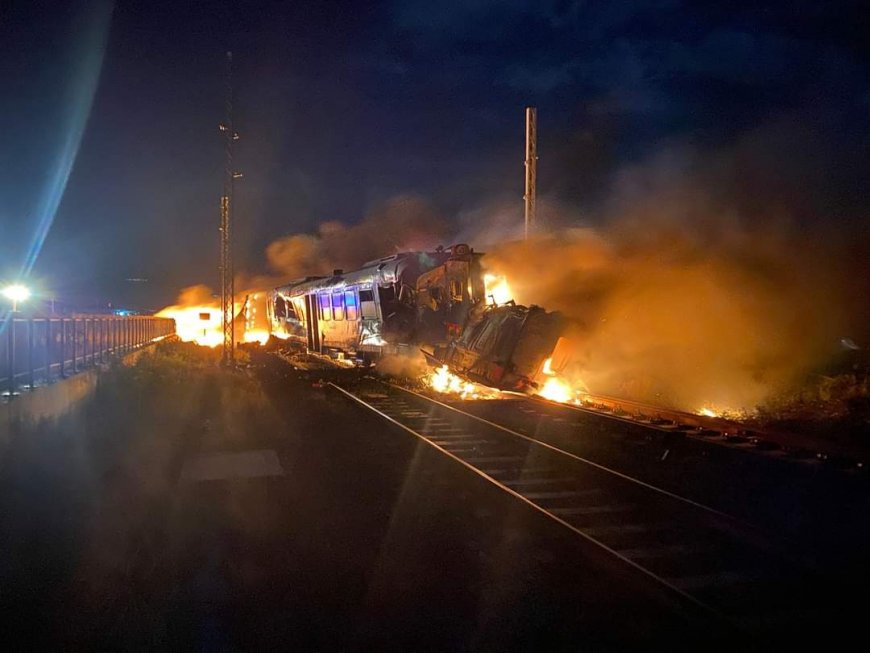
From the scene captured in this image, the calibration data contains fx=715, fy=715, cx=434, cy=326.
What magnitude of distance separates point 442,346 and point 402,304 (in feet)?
6.34

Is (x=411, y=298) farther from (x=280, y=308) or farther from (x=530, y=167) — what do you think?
(x=280, y=308)

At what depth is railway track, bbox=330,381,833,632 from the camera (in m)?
5.02

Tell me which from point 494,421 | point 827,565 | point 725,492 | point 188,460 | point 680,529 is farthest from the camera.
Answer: point 494,421

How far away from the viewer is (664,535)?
655cm

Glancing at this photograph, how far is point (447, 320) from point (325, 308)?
9.27m

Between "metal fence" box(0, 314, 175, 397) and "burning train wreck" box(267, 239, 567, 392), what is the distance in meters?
7.31

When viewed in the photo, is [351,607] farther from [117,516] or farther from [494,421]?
[494,421]

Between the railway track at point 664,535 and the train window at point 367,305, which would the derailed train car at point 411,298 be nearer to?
the train window at point 367,305

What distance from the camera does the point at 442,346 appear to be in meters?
18.6

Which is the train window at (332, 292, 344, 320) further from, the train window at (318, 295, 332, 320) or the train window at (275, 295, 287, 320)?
the train window at (275, 295, 287, 320)

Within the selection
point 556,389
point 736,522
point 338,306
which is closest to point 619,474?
point 736,522

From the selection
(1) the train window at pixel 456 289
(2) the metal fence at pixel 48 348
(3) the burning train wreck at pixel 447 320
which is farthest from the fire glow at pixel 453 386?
(2) the metal fence at pixel 48 348

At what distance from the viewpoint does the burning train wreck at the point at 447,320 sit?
15688 mm

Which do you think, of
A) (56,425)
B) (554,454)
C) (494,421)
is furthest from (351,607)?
(494,421)
